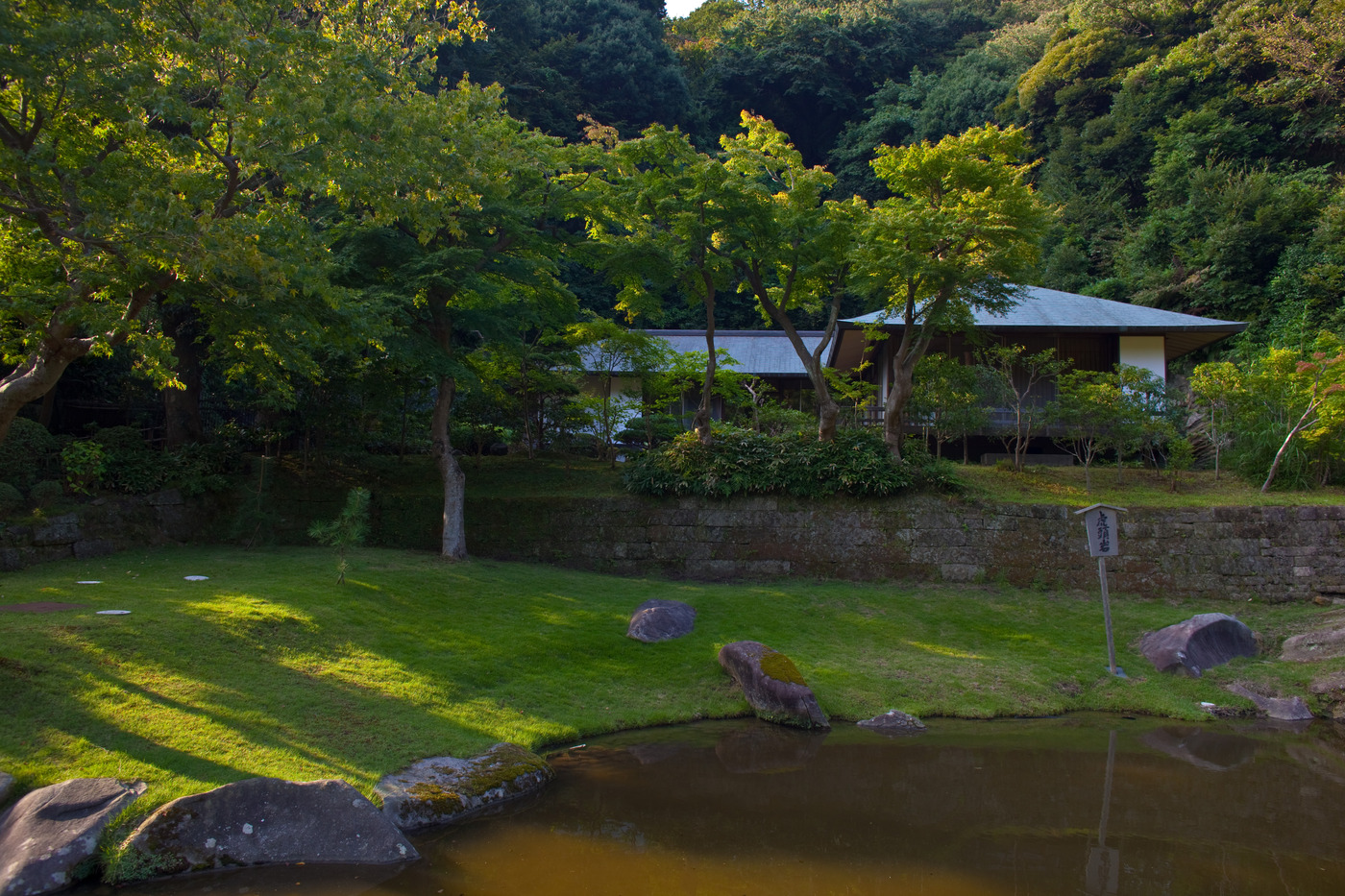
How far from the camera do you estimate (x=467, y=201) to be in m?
11.1

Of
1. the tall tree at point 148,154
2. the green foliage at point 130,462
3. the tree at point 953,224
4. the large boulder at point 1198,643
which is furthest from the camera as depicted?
the tree at point 953,224

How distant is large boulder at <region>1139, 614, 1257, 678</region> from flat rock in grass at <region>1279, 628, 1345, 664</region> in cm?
40

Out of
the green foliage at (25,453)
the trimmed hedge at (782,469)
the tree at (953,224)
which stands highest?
the tree at (953,224)

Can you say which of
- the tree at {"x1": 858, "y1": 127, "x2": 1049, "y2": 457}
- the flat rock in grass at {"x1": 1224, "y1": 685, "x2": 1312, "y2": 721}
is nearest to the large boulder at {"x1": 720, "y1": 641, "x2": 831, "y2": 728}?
the flat rock in grass at {"x1": 1224, "y1": 685, "x2": 1312, "y2": 721}

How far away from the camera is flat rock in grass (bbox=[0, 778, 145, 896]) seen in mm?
4738

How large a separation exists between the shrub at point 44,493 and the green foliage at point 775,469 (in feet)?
29.8

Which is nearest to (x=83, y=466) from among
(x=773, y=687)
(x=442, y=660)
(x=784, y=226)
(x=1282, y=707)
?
(x=442, y=660)

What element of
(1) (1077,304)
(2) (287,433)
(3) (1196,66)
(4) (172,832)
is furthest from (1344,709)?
(3) (1196,66)

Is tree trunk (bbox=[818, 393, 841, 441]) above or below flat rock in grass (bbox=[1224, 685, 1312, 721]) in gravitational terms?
above

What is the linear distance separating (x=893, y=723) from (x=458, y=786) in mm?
Result: 4750

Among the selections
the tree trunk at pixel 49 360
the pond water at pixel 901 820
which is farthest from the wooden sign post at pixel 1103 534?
the tree trunk at pixel 49 360

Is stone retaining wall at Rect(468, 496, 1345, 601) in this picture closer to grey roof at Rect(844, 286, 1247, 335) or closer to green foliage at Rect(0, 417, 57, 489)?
grey roof at Rect(844, 286, 1247, 335)

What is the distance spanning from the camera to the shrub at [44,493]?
11688mm

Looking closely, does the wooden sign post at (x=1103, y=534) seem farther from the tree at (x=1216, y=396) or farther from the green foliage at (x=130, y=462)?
the green foliage at (x=130, y=462)
